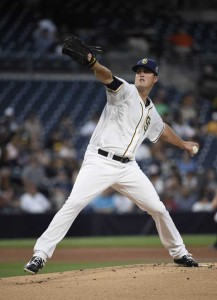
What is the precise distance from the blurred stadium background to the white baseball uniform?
7028 millimetres

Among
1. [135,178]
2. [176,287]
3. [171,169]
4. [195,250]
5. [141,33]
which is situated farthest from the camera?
[141,33]

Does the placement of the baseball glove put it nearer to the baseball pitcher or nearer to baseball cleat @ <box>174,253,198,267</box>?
the baseball pitcher

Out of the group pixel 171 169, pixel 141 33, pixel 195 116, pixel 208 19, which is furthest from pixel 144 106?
pixel 208 19

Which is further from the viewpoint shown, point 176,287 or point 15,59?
point 15,59

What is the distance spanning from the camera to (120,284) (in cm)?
712

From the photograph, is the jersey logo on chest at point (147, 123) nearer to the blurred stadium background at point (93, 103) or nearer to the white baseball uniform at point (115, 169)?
the white baseball uniform at point (115, 169)

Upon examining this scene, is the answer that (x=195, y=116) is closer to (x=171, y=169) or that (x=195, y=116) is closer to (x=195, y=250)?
(x=171, y=169)

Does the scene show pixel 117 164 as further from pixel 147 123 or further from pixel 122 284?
pixel 122 284

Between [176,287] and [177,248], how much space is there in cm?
110

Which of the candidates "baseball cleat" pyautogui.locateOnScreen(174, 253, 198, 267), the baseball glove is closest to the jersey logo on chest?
the baseball glove

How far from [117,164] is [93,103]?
11.8 m

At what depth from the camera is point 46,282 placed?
7.30 m

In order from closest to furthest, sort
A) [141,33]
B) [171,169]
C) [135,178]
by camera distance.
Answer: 1. [135,178]
2. [171,169]
3. [141,33]

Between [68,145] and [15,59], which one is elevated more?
[15,59]
